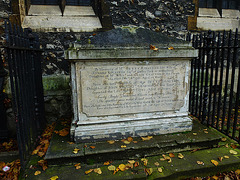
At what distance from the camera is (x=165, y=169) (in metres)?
2.22

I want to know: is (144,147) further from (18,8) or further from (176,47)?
(18,8)

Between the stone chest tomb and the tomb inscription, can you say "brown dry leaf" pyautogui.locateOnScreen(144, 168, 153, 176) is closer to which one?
the stone chest tomb

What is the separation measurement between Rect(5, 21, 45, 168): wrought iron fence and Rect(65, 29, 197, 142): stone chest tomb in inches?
24.7

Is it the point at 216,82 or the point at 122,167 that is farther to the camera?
the point at 216,82

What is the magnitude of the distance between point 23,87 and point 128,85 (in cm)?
150

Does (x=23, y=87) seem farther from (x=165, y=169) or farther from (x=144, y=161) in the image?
(x=165, y=169)

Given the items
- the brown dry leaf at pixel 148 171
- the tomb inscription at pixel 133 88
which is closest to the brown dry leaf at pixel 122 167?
the brown dry leaf at pixel 148 171

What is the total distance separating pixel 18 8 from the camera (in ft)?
12.1

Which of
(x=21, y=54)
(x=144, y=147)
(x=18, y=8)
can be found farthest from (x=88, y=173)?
(x=18, y=8)

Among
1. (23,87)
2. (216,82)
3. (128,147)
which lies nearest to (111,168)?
(128,147)

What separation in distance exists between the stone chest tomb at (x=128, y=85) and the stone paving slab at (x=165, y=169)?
0.45 metres

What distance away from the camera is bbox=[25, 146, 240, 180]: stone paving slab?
82.3 inches

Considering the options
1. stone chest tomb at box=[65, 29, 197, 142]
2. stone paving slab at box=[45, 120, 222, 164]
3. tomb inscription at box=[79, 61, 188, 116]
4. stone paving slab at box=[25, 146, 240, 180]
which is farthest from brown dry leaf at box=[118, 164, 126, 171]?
tomb inscription at box=[79, 61, 188, 116]

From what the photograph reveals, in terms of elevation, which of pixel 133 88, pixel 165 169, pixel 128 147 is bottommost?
pixel 165 169
